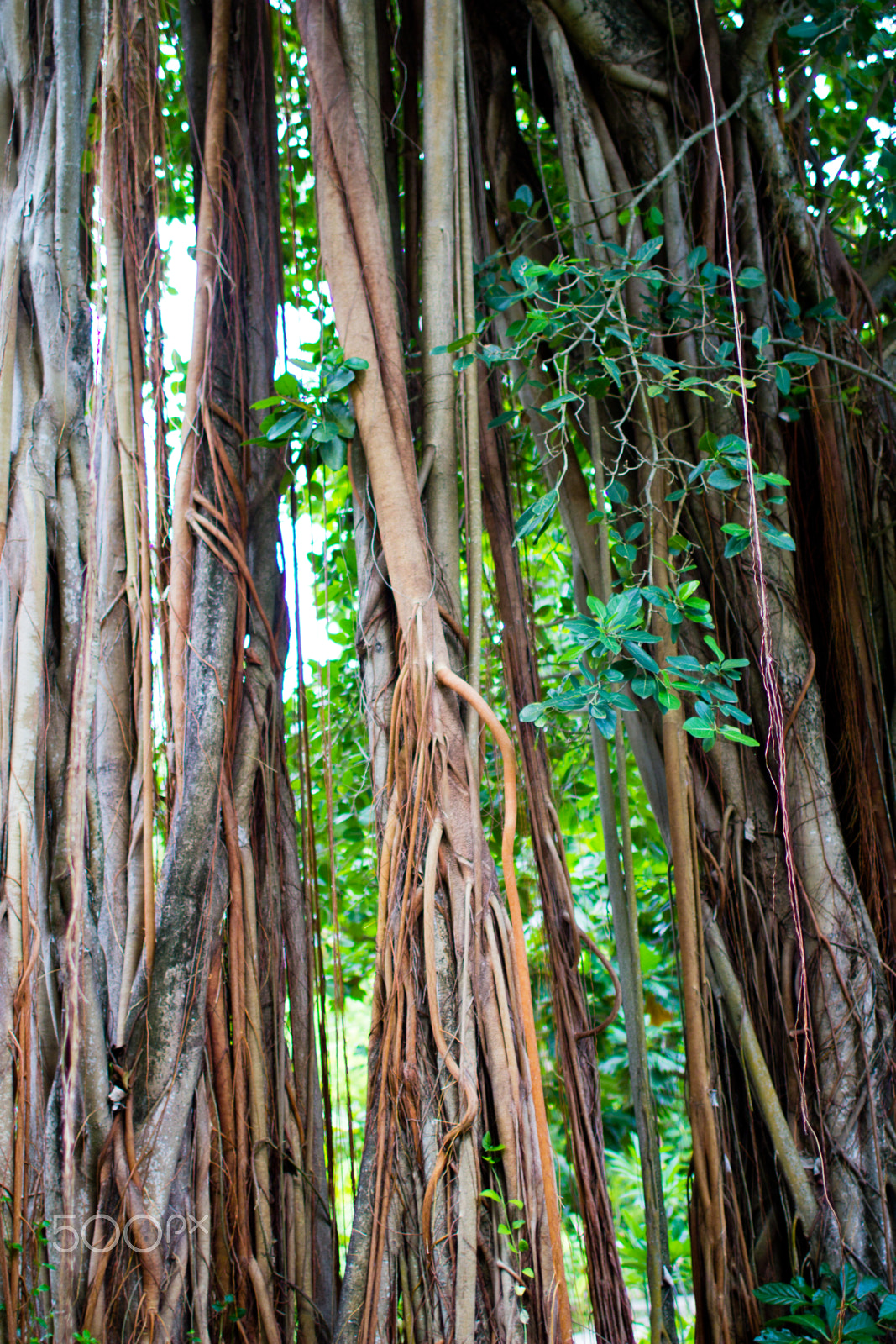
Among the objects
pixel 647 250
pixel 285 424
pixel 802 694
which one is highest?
pixel 647 250

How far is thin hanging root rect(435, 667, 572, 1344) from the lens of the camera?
4.27 feet

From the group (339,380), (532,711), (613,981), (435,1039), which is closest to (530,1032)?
(435,1039)

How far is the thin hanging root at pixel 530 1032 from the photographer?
4.27 feet

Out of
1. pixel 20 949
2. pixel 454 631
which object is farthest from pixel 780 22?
pixel 20 949

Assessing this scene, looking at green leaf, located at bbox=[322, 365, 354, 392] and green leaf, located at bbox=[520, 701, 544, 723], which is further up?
green leaf, located at bbox=[322, 365, 354, 392]

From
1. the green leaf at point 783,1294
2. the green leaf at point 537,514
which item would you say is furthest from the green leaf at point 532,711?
the green leaf at point 783,1294

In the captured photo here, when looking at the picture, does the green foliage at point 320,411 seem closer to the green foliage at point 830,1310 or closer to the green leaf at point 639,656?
the green leaf at point 639,656

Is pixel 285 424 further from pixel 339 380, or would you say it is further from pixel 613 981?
pixel 613 981

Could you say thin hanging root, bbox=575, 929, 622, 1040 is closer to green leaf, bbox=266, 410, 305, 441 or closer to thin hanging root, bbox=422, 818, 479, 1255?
thin hanging root, bbox=422, 818, 479, 1255

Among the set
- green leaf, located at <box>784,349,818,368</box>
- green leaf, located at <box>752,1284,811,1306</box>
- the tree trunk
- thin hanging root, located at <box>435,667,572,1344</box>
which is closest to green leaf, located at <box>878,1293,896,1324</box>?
Answer: green leaf, located at <box>752,1284,811,1306</box>

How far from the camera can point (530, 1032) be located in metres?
1.37

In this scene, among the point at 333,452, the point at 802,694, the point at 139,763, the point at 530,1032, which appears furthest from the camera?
the point at 802,694

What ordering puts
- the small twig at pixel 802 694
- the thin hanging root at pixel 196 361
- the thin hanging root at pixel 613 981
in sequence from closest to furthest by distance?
the thin hanging root at pixel 613 981 < the thin hanging root at pixel 196 361 < the small twig at pixel 802 694

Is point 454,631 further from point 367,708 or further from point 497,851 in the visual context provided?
point 497,851
